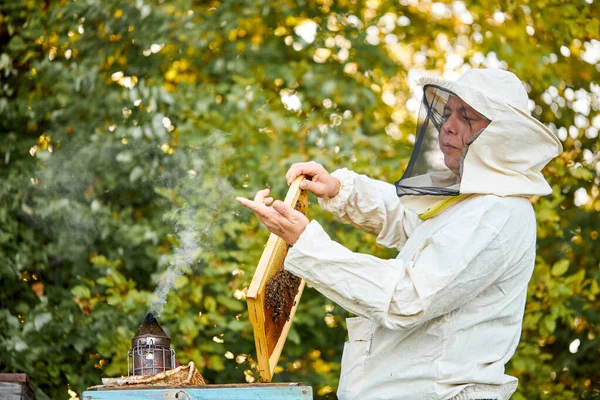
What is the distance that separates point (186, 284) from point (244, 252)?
34 centimetres

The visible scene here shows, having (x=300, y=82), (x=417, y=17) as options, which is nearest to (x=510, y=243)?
(x=300, y=82)

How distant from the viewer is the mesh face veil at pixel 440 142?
262cm

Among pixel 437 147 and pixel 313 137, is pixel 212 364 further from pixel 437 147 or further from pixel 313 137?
pixel 437 147

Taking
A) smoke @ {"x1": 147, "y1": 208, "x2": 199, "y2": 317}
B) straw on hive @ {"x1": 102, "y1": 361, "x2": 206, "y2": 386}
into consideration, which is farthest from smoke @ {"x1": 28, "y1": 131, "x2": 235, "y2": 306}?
straw on hive @ {"x1": 102, "y1": 361, "x2": 206, "y2": 386}

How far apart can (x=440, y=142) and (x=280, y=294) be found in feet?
2.22

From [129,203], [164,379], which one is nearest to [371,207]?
[164,379]

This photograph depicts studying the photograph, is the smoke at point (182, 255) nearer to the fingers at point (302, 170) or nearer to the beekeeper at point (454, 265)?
the fingers at point (302, 170)

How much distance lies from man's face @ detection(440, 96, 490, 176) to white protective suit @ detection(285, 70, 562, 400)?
0.08 m

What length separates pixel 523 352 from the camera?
14.7 feet

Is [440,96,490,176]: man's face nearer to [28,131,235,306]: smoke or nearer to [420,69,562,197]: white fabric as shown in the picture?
[420,69,562,197]: white fabric

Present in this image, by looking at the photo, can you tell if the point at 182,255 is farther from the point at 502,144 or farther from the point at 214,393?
the point at 502,144

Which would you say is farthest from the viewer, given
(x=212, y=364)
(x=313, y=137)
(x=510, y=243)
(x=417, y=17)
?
(x=417, y=17)

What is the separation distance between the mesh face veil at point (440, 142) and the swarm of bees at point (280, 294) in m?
0.45

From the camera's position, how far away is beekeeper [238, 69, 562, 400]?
2387mm
